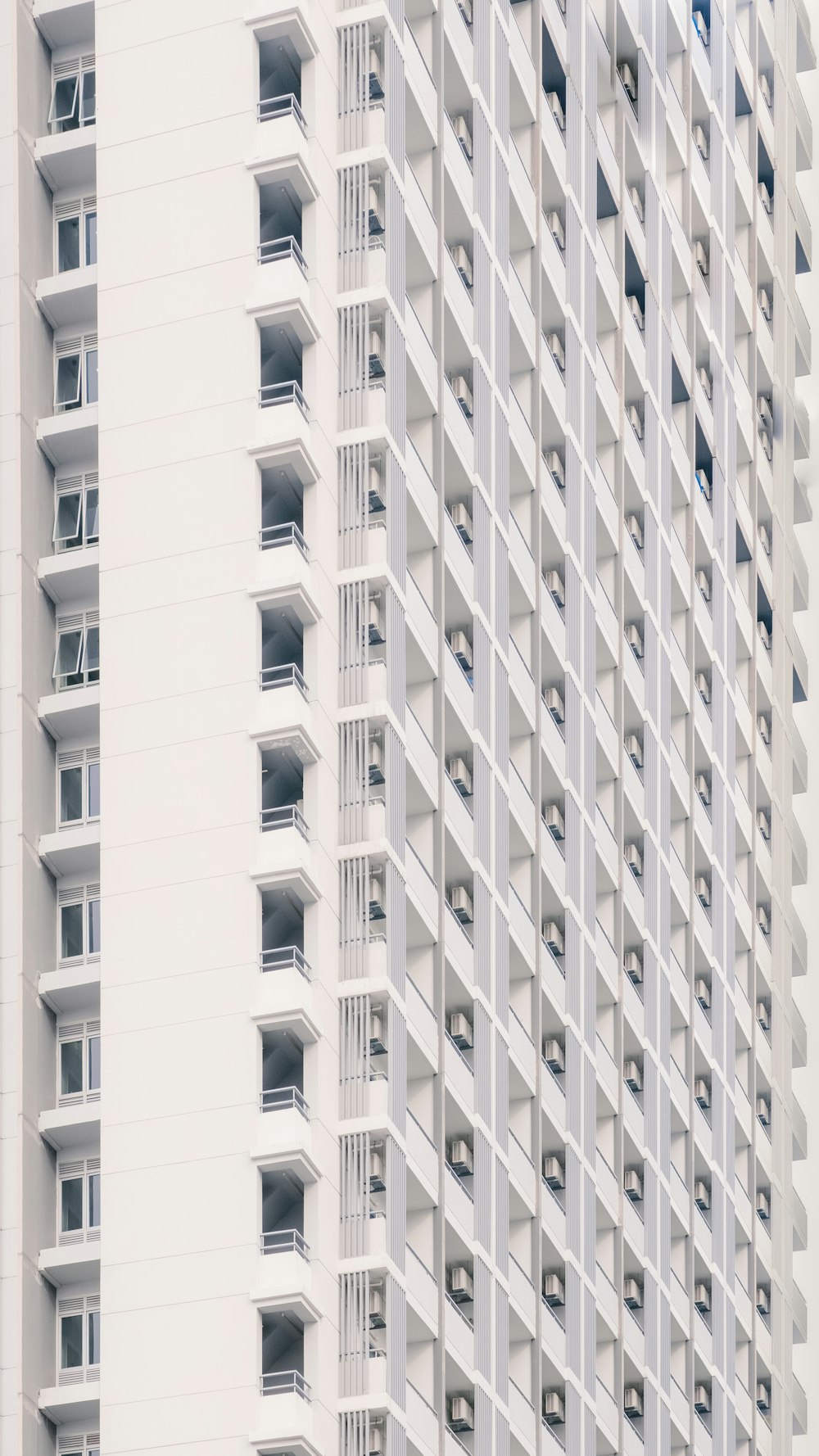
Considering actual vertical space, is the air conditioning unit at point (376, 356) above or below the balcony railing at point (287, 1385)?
above

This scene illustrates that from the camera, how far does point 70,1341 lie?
6106 cm

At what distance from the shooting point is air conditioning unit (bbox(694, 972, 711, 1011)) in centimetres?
9631

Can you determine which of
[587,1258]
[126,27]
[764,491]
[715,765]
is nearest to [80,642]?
[126,27]

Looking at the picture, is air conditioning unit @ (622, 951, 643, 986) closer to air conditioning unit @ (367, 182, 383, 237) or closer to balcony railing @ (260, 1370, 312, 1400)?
air conditioning unit @ (367, 182, 383, 237)

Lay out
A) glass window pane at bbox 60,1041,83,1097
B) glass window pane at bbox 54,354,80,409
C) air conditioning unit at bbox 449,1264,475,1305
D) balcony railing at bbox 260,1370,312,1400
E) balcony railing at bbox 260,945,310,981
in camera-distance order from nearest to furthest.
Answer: balcony railing at bbox 260,1370,312,1400 → balcony railing at bbox 260,945,310,981 → glass window pane at bbox 60,1041,83,1097 → glass window pane at bbox 54,354,80,409 → air conditioning unit at bbox 449,1264,475,1305

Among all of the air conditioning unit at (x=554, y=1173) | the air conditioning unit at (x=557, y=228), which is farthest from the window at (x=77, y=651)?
the air conditioning unit at (x=557, y=228)

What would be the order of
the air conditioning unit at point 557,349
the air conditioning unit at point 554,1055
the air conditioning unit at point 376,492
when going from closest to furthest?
the air conditioning unit at point 376,492 < the air conditioning unit at point 554,1055 < the air conditioning unit at point 557,349

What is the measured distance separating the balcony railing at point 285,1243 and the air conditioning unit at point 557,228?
33628 millimetres

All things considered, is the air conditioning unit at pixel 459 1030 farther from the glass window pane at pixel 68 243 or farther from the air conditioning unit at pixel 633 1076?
the glass window pane at pixel 68 243

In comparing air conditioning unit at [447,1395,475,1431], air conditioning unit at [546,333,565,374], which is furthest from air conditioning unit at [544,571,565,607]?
air conditioning unit at [447,1395,475,1431]

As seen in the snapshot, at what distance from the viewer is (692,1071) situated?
3654 inches

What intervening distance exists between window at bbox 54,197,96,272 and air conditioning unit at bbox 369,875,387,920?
14.9m

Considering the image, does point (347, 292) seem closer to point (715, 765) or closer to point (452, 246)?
point (452, 246)

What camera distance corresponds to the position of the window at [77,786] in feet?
211
